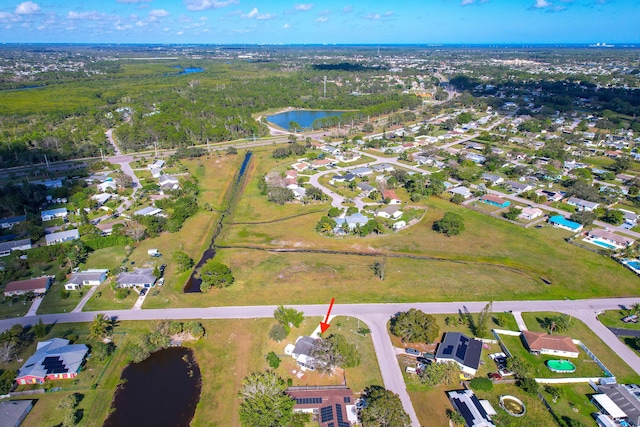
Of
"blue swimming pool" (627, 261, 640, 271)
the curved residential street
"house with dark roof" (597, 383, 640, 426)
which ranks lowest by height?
the curved residential street

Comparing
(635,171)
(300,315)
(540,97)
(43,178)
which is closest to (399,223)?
(300,315)

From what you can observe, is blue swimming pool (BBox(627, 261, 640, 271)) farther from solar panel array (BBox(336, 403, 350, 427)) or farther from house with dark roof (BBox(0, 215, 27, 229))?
house with dark roof (BBox(0, 215, 27, 229))

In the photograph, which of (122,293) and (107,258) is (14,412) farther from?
(107,258)

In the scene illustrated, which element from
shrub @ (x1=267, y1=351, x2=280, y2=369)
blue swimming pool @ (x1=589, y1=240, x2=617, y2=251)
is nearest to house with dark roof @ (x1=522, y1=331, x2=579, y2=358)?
shrub @ (x1=267, y1=351, x2=280, y2=369)

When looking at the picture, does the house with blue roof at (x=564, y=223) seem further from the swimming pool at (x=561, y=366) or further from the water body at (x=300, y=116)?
the water body at (x=300, y=116)

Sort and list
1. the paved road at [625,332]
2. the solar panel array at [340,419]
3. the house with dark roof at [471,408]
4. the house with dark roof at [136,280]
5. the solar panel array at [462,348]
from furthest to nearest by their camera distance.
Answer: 1. the house with dark roof at [136,280]
2. the paved road at [625,332]
3. the solar panel array at [462,348]
4. the house with dark roof at [471,408]
5. the solar panel array at [340,419]

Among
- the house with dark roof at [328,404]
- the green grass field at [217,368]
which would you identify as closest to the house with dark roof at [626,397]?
the green grass field at [217,368]

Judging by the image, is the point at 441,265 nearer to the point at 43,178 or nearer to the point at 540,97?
the point at 43,178
